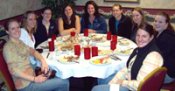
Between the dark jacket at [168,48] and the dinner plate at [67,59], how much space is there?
963 millimetres

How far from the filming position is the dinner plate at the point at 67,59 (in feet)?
Result: 8.23

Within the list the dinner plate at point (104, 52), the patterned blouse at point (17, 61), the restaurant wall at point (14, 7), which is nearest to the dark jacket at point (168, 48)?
the dinner plate at point (104, 52)

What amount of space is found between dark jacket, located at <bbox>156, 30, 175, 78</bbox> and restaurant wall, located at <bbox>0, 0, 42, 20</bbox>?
2.52 m

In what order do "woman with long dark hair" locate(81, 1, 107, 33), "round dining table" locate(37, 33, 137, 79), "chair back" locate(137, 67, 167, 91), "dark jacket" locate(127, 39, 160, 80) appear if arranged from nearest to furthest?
"chair back" locate(137, 67, 167, 91), "dark jacket" locate(127, 39, 160, 80), "round dining table" locate(37, 33, 137, 79), "woman with long dark hair" locate(81, 1, 107, 33)

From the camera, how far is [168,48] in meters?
2.74

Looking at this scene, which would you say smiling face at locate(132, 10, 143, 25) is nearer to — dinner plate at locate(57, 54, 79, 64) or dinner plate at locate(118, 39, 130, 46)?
dinner plate at locate(118, 39, 130, 46)

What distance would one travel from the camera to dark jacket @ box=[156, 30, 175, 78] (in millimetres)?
2678

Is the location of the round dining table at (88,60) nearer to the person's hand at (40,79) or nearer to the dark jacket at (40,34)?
the person's hand at (40,79)

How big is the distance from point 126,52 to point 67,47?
0.69 metres

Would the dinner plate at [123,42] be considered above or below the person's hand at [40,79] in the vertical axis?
above

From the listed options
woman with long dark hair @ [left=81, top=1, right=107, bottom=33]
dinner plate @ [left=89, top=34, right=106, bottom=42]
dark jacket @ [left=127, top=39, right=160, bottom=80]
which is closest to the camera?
dark jacket @ [left=127, top=39, right=160, bottom=80]

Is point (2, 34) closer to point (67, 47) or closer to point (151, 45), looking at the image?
point (67, 47)

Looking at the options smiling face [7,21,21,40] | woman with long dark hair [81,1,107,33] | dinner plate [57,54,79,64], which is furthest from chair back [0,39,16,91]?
woman with long dark hair [81,1,107,33]

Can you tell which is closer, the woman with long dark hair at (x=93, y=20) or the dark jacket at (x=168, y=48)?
the dark jacket at (x=168, y=48)
